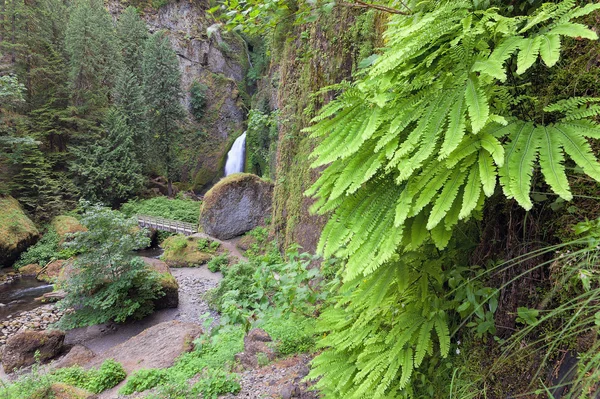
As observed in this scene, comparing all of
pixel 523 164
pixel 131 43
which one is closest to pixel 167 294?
pixel 523 164

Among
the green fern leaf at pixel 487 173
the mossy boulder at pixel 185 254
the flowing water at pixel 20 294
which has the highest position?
the green fern leaf at pixel 487 173

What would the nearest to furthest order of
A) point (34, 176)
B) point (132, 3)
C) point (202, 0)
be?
1. point (34, 176)
2. point (132, 3)
3. point (202, 0)

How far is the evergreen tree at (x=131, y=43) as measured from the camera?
2764 cm

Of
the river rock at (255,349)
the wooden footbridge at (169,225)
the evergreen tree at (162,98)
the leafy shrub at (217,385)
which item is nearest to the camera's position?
the leafy shrub at (217,385)

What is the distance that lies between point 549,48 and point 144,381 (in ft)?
24.8

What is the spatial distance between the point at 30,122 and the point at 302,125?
20.7 m

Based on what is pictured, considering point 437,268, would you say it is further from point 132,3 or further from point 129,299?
point 132,3

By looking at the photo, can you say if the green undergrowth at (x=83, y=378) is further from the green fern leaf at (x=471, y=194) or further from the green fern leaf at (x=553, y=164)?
the green fern leaf at (x=553, y=164)

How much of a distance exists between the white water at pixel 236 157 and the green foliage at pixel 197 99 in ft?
16.2

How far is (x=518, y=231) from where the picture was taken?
160 cm

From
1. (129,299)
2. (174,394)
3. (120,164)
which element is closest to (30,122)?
(120,164)

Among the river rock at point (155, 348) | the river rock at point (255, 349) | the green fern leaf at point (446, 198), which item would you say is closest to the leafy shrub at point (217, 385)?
the river rock at point (255, 349)

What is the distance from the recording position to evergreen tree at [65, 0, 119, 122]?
21500mm

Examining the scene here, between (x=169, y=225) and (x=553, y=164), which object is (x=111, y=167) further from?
(x=553, y=164)
